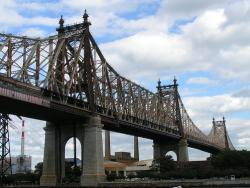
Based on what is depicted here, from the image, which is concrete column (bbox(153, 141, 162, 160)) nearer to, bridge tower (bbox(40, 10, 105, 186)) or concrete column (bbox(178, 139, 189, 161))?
concrete column (bbox(178, 139, 189, 161))

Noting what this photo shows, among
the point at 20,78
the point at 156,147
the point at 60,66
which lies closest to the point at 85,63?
the point at 60,66

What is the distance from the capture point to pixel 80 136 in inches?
3612

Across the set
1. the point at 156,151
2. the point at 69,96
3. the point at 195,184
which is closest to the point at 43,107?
the point at 69,96

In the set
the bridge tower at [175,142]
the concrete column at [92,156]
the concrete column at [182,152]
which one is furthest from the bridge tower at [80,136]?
the concrete column at [182,152]

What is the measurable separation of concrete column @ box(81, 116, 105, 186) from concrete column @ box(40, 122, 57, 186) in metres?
7.45

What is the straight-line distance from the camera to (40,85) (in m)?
79.4

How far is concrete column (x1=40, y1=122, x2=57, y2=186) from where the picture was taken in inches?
3563

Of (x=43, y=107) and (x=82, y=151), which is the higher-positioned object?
(x=43, y=107)

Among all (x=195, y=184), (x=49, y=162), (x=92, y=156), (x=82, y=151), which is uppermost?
(x=82, y=151)

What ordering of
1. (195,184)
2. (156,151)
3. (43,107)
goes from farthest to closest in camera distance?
(156,151), (195,184), (43,107)

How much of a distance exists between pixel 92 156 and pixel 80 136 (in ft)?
24.4

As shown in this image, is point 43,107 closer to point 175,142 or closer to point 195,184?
point 195,184

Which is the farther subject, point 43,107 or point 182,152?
point 182,152

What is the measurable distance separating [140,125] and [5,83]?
56650mm
